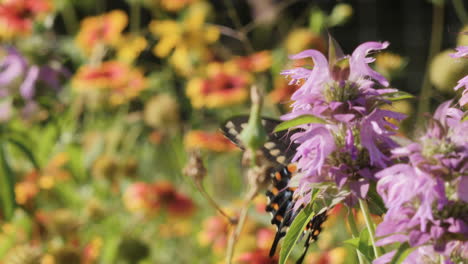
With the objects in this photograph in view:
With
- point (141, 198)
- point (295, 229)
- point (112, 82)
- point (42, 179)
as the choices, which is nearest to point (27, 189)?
point (42, 179)

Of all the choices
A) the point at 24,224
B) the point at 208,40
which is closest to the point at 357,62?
the point at 24,224

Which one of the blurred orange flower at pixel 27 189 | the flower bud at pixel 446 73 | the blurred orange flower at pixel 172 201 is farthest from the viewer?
the blurred orange flower at pixel 172 201

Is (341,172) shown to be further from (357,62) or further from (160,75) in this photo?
(160,75)

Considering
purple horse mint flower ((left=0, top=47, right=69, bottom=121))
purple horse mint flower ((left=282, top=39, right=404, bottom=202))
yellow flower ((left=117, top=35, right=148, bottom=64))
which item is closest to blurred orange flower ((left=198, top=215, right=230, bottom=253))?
purple horse mint flower ((left=0, top=47, right=69, bottom=121))

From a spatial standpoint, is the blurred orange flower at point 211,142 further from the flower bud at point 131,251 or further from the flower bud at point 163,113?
the flower bud at point 131,251

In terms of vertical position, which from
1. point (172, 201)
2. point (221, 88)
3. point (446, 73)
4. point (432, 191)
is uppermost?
point (432, 191)

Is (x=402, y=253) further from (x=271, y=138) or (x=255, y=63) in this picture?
(x=255, y=63)

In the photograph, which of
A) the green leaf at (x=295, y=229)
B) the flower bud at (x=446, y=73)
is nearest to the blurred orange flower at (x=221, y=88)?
the flower bud at (x=446, y=73)
